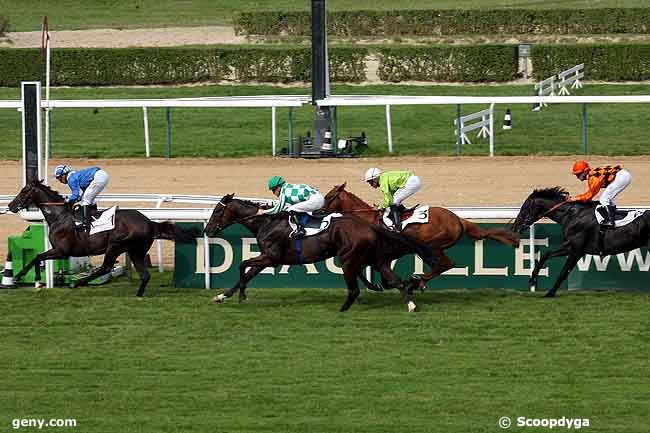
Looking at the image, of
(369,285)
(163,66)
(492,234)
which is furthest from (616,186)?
(163,66)

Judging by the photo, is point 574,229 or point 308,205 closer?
point 308,205

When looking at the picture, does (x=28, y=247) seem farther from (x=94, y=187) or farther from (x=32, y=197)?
(x=94, y=187)

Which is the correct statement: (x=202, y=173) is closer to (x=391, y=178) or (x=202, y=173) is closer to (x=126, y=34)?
(x=391, y=178)

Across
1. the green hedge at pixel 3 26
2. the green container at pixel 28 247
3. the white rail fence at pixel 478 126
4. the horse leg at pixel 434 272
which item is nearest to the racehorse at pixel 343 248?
the horse leg at pixel 434 272

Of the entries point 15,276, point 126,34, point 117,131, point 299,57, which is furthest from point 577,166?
point 126,34

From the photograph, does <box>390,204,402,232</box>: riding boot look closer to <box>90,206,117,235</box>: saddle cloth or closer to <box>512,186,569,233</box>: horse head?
<box>512,186,569,233</box>: horse head

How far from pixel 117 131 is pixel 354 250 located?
12.2 m

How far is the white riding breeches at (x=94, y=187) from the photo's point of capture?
12633 millimetres

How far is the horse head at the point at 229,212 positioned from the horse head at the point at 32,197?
1.47m

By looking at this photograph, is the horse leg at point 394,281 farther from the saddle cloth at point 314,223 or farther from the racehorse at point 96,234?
the racehorse at point 96,234

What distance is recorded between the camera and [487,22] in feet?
116

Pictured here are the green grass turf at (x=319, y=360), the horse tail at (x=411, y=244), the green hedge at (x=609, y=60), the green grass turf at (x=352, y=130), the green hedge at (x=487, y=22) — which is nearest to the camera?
the green grass turf at (x=319, y=360)

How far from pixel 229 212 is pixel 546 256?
2713 millimetres

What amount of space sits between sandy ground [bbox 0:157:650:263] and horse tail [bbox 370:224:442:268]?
4.53 m
